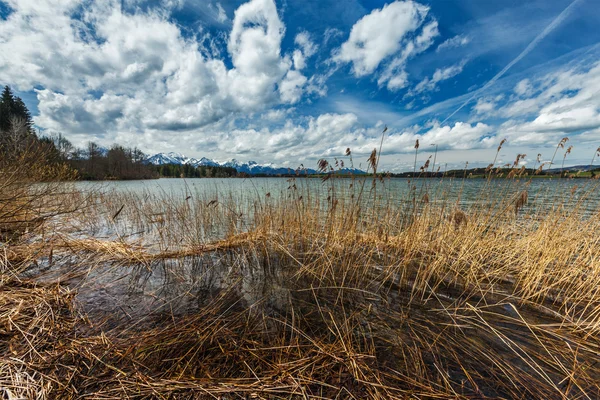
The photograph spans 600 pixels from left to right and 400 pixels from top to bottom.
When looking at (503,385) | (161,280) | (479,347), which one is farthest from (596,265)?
(161,280)

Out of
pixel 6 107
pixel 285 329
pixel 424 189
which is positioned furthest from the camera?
pixel 6 107

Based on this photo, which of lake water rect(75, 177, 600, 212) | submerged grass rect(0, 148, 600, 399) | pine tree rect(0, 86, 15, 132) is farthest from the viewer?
pine tree rect(0, 86, 15, 132)

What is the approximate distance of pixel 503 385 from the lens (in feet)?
6.20

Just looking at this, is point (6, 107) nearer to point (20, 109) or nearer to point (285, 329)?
point (20, 109)

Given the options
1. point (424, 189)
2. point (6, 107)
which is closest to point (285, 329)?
point (424, 189)

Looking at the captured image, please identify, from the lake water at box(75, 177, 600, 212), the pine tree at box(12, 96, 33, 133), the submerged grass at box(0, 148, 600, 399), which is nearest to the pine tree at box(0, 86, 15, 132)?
the pine tree at box(12, 96, 33, 133)

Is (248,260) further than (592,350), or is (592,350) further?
(248,260)

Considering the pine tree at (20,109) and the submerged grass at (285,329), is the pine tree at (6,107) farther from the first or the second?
the submerged grass at (285,329)

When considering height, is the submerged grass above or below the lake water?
below

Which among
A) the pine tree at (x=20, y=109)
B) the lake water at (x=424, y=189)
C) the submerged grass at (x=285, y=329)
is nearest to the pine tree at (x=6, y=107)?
the pine tree at (x=20, y=109)

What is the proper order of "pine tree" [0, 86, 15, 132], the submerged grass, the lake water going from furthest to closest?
"pine tree" [0, 86, 15, 132] < the lake water < the submerged grass

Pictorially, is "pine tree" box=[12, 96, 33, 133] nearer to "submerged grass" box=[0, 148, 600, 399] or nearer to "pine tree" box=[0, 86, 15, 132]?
"pine tree" box=[0, 86, 15, 132]

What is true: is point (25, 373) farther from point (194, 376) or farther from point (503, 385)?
point (503, 385)

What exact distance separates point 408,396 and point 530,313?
2820mm
